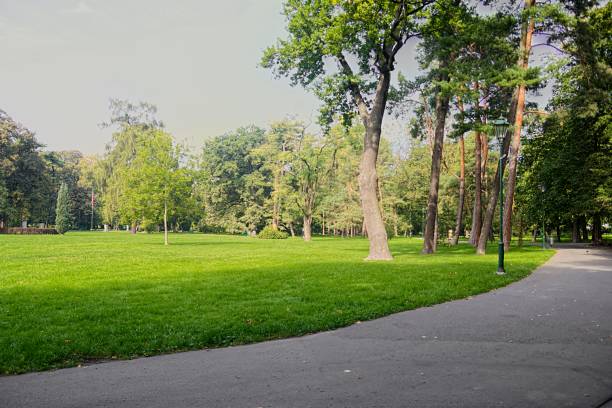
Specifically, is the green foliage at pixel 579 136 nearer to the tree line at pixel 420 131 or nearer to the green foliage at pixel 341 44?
the tree line at pixel 420 131

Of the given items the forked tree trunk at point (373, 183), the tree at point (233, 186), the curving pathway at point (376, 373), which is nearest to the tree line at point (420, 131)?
the forked tree trunk at point (373, 183)

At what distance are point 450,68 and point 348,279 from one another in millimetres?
13769

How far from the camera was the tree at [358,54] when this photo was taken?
64.1 ft

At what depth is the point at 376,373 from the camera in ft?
16.9

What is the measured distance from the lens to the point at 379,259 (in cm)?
2066

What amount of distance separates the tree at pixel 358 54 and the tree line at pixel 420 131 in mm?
64

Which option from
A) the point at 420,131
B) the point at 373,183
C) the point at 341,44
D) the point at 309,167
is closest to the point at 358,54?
the point at 341,44

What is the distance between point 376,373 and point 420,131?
95.9ft

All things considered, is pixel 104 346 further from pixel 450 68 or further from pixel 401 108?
pixel 401 108

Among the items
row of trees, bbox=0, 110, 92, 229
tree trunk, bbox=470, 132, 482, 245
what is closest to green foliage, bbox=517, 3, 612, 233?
tree trunk, bbox=470, 132, 482, 245

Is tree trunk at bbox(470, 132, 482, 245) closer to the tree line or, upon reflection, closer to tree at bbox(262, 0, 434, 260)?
the tree line

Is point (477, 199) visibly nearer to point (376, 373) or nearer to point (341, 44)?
point (341, 44)

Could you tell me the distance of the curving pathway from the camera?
4410 mm

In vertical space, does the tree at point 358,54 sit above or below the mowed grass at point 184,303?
above
